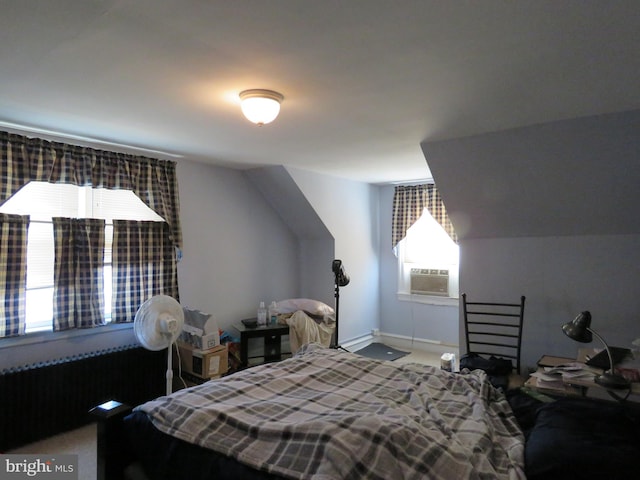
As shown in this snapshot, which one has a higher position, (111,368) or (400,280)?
(400,280)

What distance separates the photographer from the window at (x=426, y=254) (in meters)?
5.10

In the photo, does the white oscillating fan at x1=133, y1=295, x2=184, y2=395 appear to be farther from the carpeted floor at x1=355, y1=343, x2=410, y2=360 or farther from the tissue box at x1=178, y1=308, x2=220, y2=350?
the carpeted floor at x1=355, y1=343, x2=410, y2=360

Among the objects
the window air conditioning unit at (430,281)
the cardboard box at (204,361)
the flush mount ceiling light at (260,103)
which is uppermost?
the flush mount ceiling light at (260,103)

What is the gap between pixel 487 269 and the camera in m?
3.84

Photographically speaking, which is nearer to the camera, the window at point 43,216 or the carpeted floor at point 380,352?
the window at point 43,216

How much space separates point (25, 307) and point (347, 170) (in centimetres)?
321

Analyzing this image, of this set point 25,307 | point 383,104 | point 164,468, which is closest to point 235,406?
point 164,468

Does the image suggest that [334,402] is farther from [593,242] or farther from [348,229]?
[348,229]

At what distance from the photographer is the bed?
4.36ft

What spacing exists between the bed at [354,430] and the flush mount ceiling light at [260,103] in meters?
A: 1.46

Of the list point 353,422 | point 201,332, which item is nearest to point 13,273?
point 201,332

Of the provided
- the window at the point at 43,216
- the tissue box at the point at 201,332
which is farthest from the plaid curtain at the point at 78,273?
the tissue box at the point at 201,332
